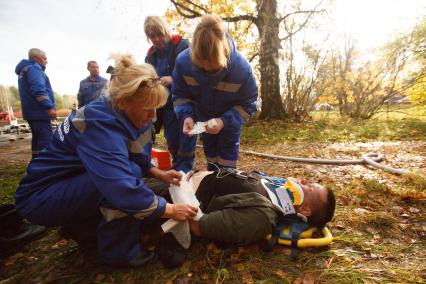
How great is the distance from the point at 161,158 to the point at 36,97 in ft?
8.15

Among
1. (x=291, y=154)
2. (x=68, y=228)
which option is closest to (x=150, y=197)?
(x=68, y=228)

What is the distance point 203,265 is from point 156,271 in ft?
1.05

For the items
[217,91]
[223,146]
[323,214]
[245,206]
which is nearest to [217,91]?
[217,91]

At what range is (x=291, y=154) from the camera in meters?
4.87

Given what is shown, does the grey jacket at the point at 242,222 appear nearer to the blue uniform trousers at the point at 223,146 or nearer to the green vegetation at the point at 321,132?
the blue uniform trousers at the point at 223,146

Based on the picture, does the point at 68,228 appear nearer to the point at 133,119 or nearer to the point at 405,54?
the point at 133,119

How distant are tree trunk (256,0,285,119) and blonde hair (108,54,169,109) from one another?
720 centimetres

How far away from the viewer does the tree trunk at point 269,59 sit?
8125mm

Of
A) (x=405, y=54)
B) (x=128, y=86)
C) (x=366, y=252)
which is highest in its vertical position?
(x=405, y=54)

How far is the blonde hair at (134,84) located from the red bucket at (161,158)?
1.82m

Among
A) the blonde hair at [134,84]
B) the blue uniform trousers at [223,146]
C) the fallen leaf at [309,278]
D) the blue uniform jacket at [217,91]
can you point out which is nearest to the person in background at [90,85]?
the blue uniform jacket at [217,91]

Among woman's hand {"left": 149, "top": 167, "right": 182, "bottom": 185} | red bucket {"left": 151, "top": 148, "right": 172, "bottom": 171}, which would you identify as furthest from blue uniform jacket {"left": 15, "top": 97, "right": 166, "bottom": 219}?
red bucket {"left": 151, "top": 148, "right": 172, "bottom": 171}

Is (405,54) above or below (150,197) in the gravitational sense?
above

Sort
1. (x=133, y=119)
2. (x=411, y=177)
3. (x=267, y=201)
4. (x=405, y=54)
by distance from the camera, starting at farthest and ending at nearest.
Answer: (x=405, y=54)
(x=411, y=177)
(x=267, y=201)
(x=133, y=119)
